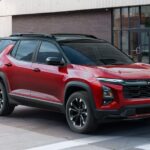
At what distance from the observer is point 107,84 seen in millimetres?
8062

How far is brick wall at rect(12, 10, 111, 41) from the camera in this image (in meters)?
28.0

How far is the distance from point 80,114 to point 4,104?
2.44 m

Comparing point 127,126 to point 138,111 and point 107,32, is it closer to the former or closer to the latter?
point 138,111

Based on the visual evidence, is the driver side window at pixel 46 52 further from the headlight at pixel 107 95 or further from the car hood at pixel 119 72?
the headlight at pixel 107 95

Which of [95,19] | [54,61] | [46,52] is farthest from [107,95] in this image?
[95,19]

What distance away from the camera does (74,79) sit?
850cm

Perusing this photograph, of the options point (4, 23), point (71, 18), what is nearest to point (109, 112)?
point (71, 18)

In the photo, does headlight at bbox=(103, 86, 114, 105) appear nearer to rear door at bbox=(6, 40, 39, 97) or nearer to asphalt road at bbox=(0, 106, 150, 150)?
asphalt road at bbox=(0, 106, 150, 150)

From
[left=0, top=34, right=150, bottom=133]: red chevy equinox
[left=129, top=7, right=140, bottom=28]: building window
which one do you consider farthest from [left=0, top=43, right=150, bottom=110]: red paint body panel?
[left=129, top=7, right=140, bottom=28]: building window

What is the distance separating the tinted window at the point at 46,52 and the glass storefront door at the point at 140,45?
1665 cm

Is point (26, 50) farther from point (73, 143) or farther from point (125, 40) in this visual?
point (125, 40)

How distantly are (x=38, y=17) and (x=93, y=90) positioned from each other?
25392 millimetres

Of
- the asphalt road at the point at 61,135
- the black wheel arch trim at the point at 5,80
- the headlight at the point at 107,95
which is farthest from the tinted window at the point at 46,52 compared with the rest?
the headlight at the point at 107,95

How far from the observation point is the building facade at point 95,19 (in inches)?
1025
